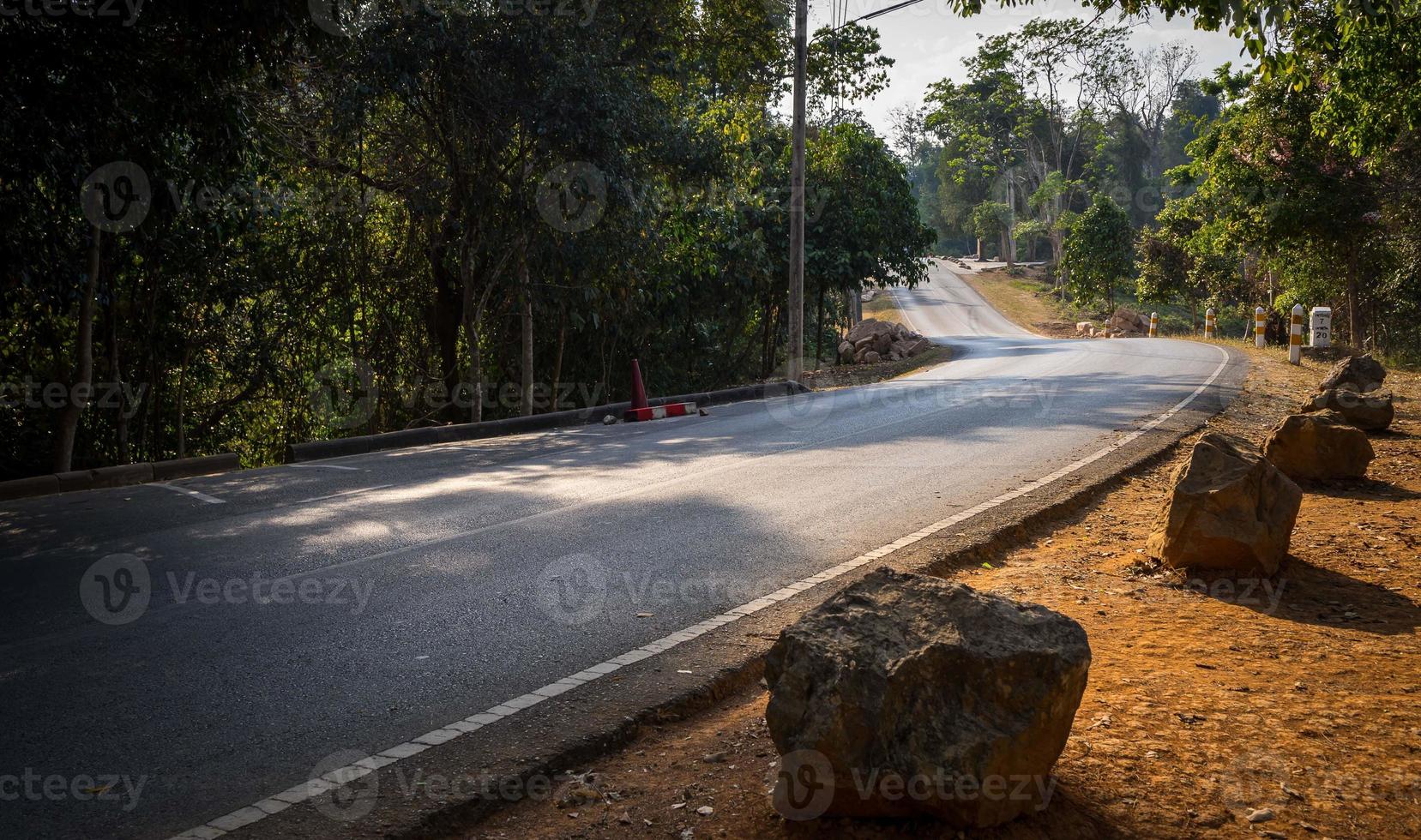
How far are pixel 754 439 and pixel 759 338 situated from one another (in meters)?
19.1

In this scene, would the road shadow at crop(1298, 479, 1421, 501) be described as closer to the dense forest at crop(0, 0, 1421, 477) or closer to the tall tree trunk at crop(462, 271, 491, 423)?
the dense forest at crop(0, 0, 1421, 477)

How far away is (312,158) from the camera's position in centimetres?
1547

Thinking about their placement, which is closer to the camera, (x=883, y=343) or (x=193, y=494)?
(x=193, y=494)

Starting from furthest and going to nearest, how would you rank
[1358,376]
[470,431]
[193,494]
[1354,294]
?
1. [1354,294]
2. [470,431]
3. [1358,376]
4. [193,494]

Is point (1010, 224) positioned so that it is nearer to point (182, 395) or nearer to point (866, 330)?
point (866, 330)

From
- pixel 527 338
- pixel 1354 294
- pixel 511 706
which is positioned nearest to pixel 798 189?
pixel 527 338

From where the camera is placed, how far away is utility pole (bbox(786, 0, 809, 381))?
849 inches

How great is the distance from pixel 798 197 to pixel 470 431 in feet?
31.1

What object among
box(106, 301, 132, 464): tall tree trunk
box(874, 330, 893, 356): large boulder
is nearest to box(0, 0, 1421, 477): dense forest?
box(106, 301, 132, 464): tall tree trunk

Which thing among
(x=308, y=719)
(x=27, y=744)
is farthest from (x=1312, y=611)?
(x=27, y=744)

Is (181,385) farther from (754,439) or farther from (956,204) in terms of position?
(956,204)

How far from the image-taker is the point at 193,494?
954 centimetres

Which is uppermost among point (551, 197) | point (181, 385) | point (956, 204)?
point (956, 204)

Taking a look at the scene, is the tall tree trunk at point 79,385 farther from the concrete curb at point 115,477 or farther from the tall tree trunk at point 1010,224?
the tall tree trunk at point 1010,224
